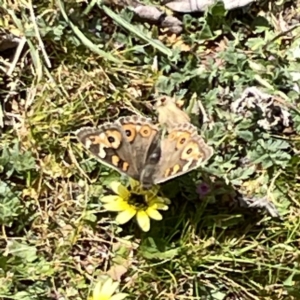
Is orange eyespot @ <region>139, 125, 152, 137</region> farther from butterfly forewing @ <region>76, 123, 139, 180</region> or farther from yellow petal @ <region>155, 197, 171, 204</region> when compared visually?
Answer: yellow petal @ <region>155, 197, 171, 204</region>

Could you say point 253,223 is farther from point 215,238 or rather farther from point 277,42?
point 277,42

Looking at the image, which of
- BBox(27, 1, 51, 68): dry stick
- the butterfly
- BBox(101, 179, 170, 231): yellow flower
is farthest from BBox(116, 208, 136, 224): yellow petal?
BBox(27, 1, 51, 68): dry stick

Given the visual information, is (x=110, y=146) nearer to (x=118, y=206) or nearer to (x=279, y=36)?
(x=118, y=206)

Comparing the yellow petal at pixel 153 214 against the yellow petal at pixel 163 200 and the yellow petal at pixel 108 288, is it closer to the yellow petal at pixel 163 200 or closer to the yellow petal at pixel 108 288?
the yellow petal at pixel 163 200

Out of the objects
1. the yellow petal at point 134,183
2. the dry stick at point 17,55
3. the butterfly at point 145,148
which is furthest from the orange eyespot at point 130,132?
the dry stick at point 17,55

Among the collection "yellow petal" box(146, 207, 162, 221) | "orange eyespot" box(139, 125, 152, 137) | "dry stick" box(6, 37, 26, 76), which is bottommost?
"yellow petal" box(146, 207, 162, 221)

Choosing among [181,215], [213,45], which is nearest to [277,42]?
[213,45]

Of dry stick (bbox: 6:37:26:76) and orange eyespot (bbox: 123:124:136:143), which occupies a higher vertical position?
dry stick (bbox: 6:37:26:76)
